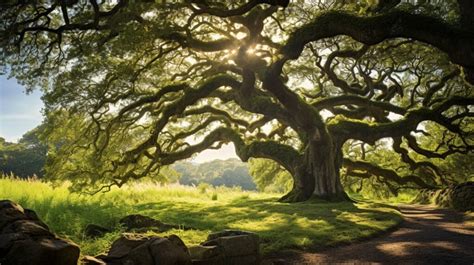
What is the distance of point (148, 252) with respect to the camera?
222 inches

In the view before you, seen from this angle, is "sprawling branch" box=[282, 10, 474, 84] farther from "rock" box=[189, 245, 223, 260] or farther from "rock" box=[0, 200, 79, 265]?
"rock" box=[0, 200, 79, 265]

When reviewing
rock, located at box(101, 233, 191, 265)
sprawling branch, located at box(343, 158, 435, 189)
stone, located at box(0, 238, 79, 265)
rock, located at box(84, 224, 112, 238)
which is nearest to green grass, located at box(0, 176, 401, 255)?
rock, located at box(84, 224, 112, 238)

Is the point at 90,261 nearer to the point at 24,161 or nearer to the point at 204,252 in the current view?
the point at 204,252

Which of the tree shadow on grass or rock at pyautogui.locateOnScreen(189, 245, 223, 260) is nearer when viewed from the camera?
rock at pyautogui.locateOnScreen(189, 245, 223, 260)

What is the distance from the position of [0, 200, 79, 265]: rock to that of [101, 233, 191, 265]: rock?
87 centimetres

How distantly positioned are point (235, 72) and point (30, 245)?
16.7 m

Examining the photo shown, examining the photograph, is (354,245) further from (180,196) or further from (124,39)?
(180,196)

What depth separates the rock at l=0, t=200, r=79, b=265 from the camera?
4555 mm

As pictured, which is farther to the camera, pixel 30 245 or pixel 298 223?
pixel 298 223

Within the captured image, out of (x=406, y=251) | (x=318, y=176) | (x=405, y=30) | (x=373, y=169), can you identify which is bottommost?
(x=406, y=251)

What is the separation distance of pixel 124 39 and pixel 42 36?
18.7 feet

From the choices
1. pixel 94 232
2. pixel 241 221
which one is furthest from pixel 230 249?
pixel 241 221

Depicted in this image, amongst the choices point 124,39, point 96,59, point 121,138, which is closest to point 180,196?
point 121,138

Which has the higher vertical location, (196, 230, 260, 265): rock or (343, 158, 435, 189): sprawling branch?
(343, 158, 435, 189): sprawling branch
